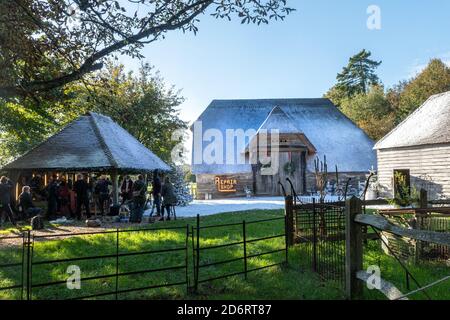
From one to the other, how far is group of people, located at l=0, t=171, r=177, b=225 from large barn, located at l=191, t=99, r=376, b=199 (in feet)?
38.4

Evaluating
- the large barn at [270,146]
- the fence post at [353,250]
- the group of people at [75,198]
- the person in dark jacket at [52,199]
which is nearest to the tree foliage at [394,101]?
the large barn at [270,146]

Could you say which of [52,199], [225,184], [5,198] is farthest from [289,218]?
[225,184]

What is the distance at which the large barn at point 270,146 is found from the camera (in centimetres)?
2859

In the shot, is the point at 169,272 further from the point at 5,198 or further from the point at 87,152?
the point at 87,152

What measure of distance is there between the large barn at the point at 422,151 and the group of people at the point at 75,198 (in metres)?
11.3

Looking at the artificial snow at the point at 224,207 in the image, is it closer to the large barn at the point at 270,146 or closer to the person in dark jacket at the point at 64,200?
the person in dark jacket at the point at 64,200

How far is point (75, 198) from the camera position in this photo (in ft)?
57.7

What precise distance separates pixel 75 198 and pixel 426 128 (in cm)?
1963

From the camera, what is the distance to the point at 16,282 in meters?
6.62

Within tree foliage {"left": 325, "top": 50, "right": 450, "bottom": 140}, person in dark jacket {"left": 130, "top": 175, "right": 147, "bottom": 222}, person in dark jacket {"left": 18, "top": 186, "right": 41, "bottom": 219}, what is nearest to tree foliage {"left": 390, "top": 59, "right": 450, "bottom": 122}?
tree foliage {"left": 325, "top": 50, "right": 450, "bottom": 140}

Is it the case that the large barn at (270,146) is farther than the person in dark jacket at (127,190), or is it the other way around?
the large barn at (270,146)

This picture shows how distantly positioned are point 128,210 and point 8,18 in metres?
11.2
